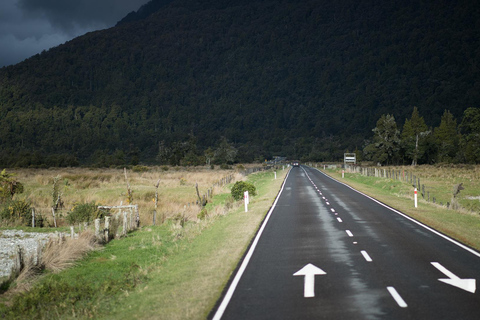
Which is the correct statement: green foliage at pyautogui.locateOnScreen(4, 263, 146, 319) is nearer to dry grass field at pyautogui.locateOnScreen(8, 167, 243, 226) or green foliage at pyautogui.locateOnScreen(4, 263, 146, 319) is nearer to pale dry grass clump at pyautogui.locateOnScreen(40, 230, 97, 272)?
pale dry grass clump at pyautogui.locateOnScreen(40, 230, 97, 272)

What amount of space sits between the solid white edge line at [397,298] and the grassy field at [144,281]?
12.0ft

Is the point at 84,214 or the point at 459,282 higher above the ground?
the point at 84,214

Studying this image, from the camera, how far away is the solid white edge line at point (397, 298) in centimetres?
923

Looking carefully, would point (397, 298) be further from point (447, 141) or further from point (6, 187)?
point (447, 141)

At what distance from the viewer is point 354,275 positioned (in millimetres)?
11781

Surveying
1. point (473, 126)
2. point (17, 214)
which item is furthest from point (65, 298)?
point (473, 126)

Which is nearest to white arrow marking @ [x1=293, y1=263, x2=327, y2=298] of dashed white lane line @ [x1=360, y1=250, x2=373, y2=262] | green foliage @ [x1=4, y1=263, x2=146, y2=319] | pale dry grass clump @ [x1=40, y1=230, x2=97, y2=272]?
dashed white lane line @ [x1=360, y1=250, x2=373, y2=262]

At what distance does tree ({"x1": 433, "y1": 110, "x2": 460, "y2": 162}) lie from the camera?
347ft

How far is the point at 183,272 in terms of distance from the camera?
42.9 feet

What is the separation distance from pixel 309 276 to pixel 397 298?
2543 mm

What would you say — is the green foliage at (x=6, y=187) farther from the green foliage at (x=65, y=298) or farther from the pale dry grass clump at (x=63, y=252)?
the green foliage at (x=65, y=298)

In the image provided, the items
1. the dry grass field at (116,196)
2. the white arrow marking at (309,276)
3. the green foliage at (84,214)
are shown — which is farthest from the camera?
the dry grass field at (116,196)

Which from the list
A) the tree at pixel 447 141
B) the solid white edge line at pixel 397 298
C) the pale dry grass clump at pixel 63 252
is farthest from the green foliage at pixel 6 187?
the tree at pixel 447 141

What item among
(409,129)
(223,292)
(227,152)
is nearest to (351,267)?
(223,292)
